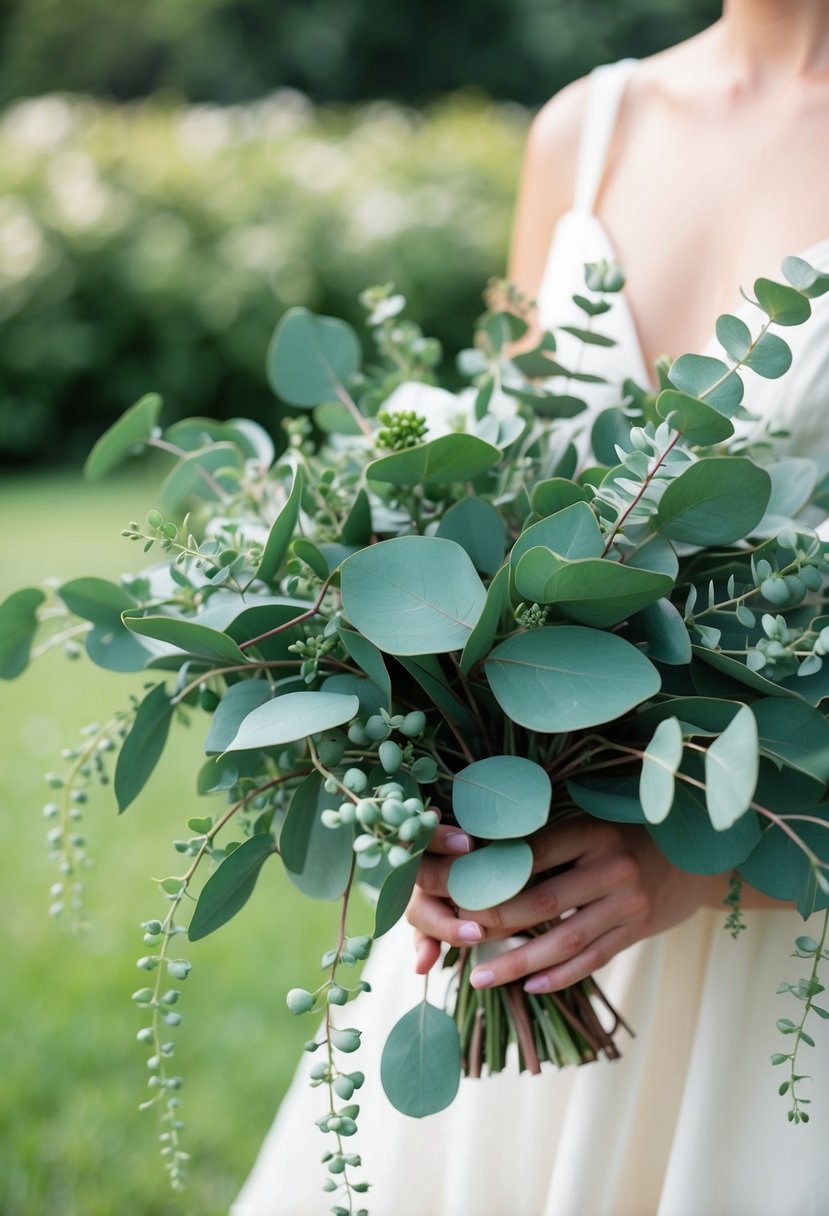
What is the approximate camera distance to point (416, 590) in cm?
73

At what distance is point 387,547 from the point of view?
0.73m

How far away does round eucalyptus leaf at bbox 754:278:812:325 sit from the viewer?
705 millimetres

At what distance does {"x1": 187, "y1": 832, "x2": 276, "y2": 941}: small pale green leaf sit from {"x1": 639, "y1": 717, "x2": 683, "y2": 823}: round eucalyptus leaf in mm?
279

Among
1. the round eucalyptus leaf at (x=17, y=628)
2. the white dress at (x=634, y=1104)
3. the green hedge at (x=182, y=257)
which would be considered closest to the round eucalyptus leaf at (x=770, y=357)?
the white dress at (x=634, y=1104)

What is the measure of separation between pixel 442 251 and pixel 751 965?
214 inches

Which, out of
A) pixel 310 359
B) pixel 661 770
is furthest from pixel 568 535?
pixel 310 359

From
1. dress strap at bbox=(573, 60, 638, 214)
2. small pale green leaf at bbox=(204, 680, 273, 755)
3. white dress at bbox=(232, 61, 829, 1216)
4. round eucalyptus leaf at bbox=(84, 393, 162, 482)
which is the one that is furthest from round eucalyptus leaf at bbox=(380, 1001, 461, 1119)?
dress strap at bbox=(573, 60, 638, 214)

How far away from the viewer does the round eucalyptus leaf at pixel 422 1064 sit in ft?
2.62

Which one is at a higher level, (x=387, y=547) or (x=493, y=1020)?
(x=387, y=547)

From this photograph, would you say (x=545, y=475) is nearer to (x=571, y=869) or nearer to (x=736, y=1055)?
(x=571, y=869)

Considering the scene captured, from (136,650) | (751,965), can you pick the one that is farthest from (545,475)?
(751,965)

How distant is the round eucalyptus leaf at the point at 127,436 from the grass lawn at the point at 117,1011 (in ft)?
3.73

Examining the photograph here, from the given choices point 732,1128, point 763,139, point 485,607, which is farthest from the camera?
point 763,139

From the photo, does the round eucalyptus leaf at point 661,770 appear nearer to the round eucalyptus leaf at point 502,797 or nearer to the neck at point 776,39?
the round eucalyptus leaf at point 502,797
